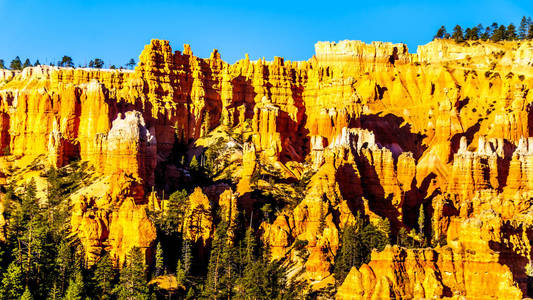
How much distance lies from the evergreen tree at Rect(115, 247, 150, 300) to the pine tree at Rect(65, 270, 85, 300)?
298 centimetres

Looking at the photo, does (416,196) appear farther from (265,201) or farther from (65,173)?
(65,173)

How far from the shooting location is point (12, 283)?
316 feet

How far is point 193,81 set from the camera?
474 feet

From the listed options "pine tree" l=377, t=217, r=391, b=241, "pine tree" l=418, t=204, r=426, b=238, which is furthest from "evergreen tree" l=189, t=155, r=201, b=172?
"pine tree" l=377, t=217, r=391, b=241

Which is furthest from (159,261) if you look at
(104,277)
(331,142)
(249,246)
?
(331,142)

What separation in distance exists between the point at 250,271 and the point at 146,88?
44919 mm

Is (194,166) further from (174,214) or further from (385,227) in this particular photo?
(385,227)

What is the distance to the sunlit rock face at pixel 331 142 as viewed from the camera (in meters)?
92.1

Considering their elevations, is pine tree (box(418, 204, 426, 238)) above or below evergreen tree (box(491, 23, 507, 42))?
below

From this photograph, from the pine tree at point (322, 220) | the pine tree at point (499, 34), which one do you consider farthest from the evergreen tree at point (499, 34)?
the pine tree at point (322, 220)

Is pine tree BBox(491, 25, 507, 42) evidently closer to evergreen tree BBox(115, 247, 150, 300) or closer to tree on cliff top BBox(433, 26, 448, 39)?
tree on cliff top BBox(433, 26, 448, 39)

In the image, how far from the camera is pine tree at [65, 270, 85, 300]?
310 ft

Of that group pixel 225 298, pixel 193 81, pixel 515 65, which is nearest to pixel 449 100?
pixel 515 65

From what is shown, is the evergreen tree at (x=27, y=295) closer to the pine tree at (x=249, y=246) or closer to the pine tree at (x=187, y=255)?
the pine tree at (x=187, y=255)
